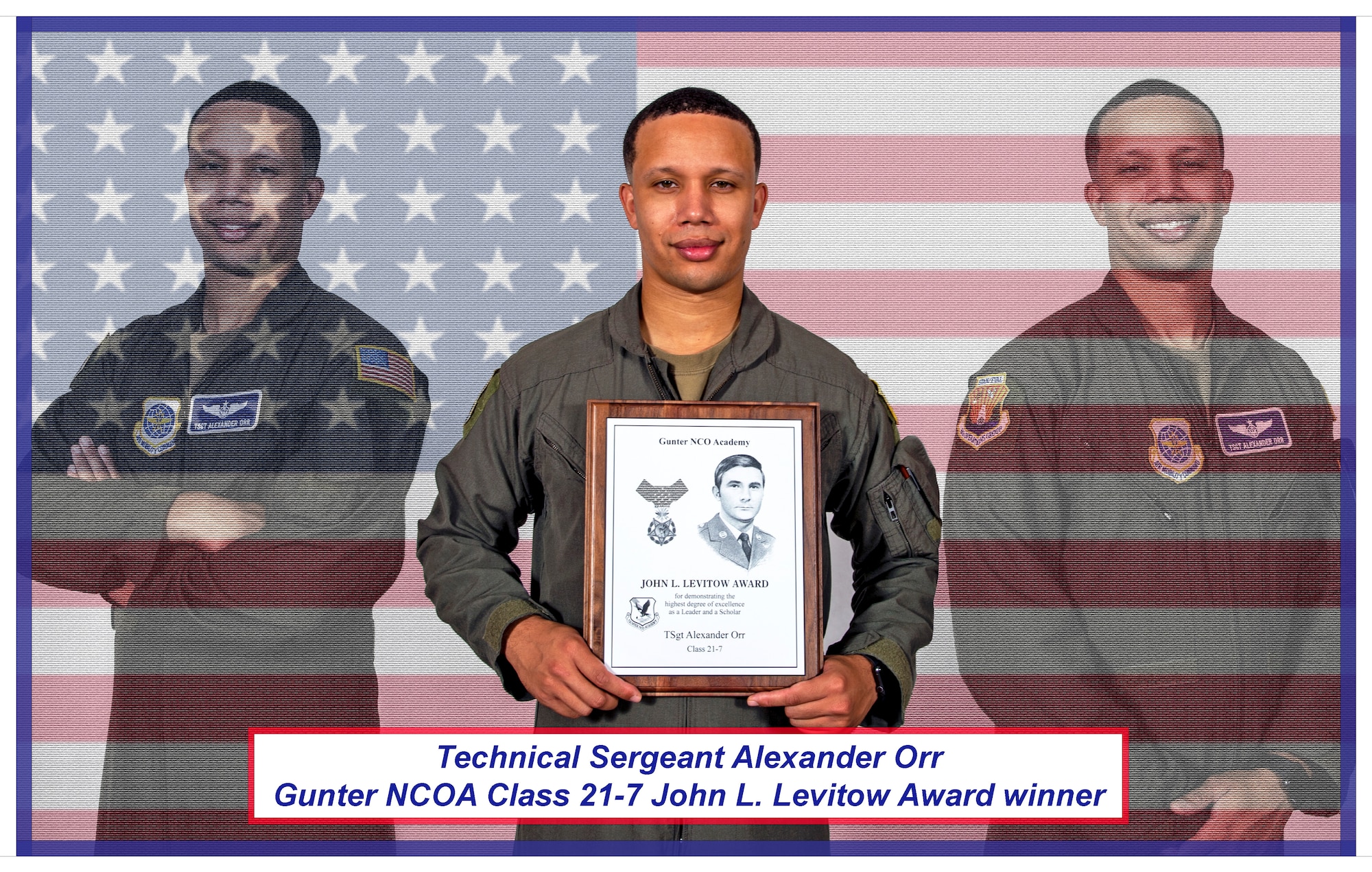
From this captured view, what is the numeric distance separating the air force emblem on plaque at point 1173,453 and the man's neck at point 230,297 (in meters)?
2.31

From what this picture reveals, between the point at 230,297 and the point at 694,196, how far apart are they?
1.36 meters

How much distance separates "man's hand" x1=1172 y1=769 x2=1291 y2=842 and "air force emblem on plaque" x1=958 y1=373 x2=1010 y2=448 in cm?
107

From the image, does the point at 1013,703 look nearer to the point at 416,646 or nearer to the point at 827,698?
the point at 827,698

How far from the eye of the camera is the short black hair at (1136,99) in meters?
3.12

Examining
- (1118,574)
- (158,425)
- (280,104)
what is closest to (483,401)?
(158,425)

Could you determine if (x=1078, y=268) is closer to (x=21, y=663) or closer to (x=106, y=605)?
(x=106, y=605)

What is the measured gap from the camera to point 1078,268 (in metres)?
3.09

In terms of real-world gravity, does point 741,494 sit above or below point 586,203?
below

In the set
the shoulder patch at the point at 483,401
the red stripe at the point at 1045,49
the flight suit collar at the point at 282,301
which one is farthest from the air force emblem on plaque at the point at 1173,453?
the flight suit collar at the point at 282,301

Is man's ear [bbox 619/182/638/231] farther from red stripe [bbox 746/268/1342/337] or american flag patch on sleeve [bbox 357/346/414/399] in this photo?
american flag patch on sleeve [bbox 357/346/414/399]

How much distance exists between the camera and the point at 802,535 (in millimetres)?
2412

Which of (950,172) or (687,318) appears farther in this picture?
(950,172)

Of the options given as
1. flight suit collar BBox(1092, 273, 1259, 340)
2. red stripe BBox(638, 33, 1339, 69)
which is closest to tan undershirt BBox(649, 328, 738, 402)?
red stripe BBox(638, 33, 1339, 69)
